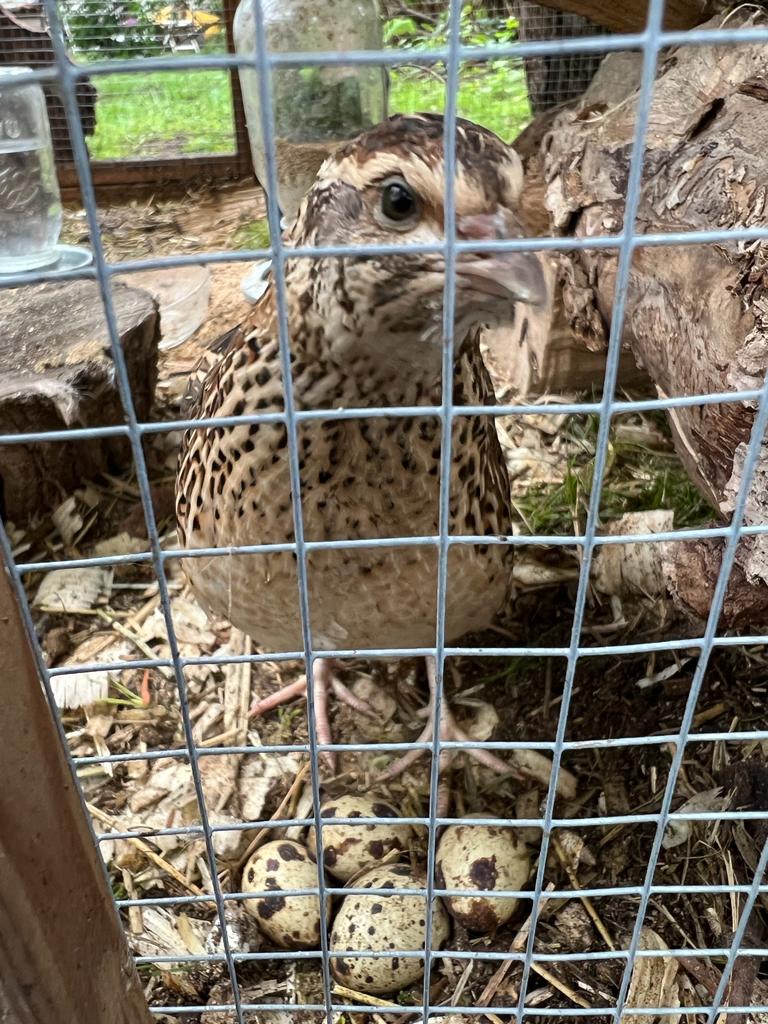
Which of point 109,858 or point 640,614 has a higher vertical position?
point 640,614

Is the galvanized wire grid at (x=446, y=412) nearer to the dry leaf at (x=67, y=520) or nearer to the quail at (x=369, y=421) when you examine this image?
the quail at (x=369, y=421)

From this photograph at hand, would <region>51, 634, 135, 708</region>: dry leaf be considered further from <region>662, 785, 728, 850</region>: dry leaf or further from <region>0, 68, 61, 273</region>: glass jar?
<region>0, 68, 61, 273</region>: glass jar

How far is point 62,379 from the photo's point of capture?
2.39 metres

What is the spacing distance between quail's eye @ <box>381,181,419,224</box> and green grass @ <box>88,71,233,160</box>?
4.15 metres

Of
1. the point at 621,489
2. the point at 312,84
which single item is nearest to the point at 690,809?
the point at 621,489

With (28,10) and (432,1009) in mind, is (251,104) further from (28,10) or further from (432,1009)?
(432,1009)

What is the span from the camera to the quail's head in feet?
3.65

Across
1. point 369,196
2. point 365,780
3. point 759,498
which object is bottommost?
point 365,780

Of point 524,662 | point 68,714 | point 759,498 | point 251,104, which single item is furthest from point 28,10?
point 759,498

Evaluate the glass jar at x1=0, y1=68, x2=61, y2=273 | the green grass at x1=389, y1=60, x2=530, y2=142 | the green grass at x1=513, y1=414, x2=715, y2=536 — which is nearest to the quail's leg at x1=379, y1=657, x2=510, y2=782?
the green grass at x1=513, y1=414, x2=715, y2=536

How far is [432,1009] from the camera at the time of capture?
1309 mm

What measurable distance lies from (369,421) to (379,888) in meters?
0.76

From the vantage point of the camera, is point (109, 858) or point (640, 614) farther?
point (640, 614)

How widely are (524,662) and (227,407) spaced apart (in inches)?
42.6
